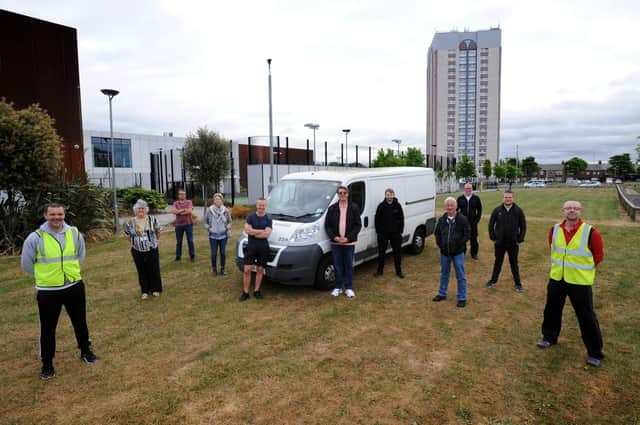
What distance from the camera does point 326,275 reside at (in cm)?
694

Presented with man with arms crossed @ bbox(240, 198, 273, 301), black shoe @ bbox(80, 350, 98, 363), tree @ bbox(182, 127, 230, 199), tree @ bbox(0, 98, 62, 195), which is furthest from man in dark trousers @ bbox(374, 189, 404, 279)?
tree @ bbox(182, 127, 230, 199)

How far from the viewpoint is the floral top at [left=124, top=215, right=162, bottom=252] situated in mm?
6459

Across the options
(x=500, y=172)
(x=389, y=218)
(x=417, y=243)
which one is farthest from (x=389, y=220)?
(x=500, y=172)

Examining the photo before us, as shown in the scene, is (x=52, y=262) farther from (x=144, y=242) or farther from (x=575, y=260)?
(x=575, y=260)

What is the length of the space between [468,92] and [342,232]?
455 ft

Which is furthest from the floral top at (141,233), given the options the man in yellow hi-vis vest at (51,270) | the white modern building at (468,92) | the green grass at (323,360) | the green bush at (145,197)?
the white modern building at (468,92)

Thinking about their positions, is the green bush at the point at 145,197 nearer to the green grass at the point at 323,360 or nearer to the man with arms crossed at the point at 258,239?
the green grass at the point at 323,360

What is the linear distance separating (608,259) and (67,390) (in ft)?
35.0

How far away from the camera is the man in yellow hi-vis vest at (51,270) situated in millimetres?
4035

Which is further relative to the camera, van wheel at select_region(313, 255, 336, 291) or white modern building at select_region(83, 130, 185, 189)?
white modern building at select_region(83, 130, 185, 189)

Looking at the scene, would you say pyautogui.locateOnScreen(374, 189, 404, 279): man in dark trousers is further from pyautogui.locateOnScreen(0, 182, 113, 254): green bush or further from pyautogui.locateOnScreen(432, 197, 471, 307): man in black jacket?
pyautogui.locateOnScreen(0, 182, 113, 254): green bush

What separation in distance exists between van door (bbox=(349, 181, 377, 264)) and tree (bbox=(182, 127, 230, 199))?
55.3 feet

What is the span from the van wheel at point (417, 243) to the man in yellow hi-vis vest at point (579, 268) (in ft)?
17.4

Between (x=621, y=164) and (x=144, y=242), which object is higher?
(x=621, y=164)
